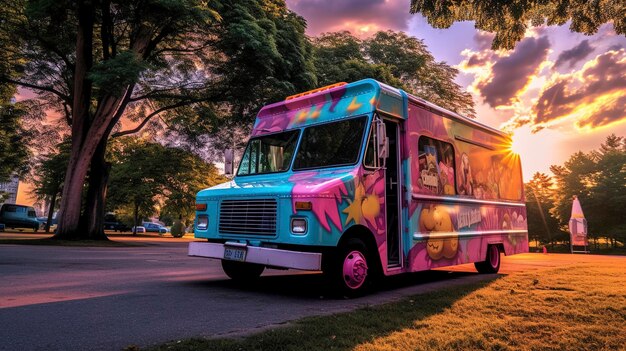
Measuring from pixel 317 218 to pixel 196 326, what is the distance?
2.15m

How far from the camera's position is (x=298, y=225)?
6047 millimetres

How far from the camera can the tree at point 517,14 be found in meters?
7.36

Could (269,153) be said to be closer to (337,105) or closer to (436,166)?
(337,105)

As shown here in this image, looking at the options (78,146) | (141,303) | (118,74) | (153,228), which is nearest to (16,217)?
(153,228)

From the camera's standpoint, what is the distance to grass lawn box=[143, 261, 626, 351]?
3.79 metres

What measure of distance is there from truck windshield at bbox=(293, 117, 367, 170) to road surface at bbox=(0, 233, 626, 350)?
206 centimetres

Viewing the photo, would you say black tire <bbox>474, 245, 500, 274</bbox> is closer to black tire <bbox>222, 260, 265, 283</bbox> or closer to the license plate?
black tire <bbox>222, 260, 265, 283</bbox>

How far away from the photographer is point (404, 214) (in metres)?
7.39

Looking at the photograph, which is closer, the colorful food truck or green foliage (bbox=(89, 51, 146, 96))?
the colorful food truck

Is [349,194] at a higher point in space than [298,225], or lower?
higher

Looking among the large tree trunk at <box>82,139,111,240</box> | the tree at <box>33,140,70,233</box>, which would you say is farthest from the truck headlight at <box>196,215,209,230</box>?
the tree at <box>33,140,70,233</box>

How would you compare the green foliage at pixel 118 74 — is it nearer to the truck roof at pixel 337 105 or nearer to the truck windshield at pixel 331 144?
the truck roof at pixel 337 105

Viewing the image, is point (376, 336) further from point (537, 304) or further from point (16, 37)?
point (16, 37)

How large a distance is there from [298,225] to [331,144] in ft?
5.44
